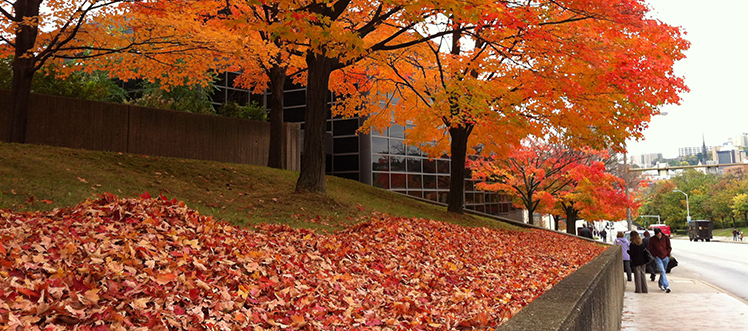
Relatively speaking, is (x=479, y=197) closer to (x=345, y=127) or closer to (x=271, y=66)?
(x=345, y=127)

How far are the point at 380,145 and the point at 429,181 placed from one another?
14.5 ft

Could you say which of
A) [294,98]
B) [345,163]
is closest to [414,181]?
[345,163]

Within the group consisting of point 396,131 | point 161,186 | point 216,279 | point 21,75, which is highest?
point 396,131

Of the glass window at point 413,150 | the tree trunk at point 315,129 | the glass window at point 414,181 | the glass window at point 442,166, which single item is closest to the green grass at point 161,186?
the tree trunk at point 315,129

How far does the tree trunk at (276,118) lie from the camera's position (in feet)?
59.5

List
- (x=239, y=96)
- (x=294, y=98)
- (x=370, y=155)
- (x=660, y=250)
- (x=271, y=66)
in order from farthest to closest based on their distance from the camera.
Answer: (x=239, y=96), (x=294, y=98), (x=370, y=155), (x=271, y=66), (x=660, y=250)

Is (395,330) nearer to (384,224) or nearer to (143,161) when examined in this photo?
(384,224)

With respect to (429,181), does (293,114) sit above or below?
above

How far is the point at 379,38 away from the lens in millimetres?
17219

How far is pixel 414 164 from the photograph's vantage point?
2848 cm

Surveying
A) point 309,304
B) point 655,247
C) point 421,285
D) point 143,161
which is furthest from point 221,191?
point 655,247

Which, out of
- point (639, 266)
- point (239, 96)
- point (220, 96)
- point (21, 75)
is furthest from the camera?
point (239, 96)

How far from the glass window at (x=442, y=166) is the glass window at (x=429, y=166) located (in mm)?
304

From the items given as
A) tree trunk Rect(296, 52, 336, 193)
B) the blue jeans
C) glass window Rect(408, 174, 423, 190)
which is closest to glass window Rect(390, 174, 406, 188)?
glass window Rect(408, 174, 423, 190)
